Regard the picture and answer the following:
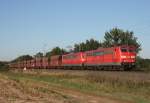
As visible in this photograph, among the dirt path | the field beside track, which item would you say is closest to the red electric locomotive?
the field beside track

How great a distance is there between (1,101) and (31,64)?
86185 mm

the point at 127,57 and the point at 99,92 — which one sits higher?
the point at 127,57

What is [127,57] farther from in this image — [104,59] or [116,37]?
[116,37]

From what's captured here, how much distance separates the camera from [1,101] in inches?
762

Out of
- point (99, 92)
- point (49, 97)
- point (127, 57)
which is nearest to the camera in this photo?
point (49, 97)

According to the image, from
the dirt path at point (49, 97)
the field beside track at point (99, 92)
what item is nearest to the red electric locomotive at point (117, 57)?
the field beside track at point (99, 92)

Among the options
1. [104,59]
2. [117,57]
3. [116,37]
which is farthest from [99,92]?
[116,37]

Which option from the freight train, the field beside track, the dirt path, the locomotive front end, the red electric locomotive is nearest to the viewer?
the dirt path

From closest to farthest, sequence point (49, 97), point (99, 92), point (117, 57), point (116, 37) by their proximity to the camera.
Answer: point (49, 97) → point (99, 92) → point (117, 57) → point (116, 37)

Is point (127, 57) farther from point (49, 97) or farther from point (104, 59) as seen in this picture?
point (49, 97)

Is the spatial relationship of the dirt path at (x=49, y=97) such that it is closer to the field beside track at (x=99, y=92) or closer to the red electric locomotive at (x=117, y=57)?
the field beside track at (x=99, y=92)

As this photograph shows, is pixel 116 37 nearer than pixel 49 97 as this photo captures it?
No

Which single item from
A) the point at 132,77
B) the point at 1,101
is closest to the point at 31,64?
the point at 132,77

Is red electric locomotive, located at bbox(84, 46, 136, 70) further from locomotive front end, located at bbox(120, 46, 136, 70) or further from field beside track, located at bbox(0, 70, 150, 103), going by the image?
field beside track, located at bbox(0, 70, 150, 103)
